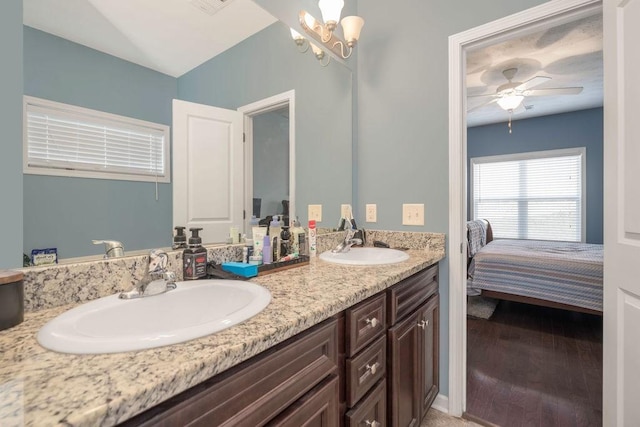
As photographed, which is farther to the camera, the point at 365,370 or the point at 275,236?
the point at 275,236

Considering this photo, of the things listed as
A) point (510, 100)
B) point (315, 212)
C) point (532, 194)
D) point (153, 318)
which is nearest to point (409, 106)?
point (315, 212)

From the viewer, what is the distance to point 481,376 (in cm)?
195

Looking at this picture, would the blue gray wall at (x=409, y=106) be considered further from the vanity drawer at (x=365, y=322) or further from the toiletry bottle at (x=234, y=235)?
the toiletry bottle at (x=234, y=235)

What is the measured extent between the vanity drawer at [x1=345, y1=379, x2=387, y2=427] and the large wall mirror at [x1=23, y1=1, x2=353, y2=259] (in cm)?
83

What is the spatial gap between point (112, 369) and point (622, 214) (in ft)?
5.07

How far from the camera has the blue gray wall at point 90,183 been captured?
770 millimetres

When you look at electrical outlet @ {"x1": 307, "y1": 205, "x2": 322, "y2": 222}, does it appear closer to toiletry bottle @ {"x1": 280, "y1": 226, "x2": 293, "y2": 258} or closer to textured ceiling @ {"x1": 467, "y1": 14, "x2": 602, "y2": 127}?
toiletry bottle @ {"x1": 280, "y1": 226, "x2": 293, "y2": 258}

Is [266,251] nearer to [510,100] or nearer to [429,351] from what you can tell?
[429,351]

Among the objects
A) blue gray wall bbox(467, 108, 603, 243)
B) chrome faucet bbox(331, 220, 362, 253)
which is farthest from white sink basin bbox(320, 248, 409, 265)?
blue gray wall bbox(467, 108, 603, 243)

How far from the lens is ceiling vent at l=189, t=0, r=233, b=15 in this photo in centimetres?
108

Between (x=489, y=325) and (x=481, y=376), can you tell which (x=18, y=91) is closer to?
(x=481, y=376)

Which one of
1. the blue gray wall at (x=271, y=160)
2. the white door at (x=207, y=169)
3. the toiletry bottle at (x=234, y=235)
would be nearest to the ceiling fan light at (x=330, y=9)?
the blue gray wall at (x=271, y=160)

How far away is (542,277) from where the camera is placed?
2859 millimetres

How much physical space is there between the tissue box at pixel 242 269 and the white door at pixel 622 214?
1.31 m
